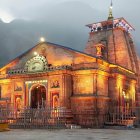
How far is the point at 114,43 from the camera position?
60.6m

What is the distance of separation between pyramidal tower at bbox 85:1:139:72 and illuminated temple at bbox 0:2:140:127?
0.18m

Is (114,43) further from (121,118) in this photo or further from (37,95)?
(37,95)

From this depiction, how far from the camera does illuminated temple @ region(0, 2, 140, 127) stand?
155ft

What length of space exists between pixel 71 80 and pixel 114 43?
15.8 m

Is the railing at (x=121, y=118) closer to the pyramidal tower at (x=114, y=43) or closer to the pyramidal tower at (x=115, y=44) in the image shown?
the pyramidal tower at (x=115, y=44)

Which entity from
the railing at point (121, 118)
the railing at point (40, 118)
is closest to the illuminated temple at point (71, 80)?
the railing at point (121, 118)

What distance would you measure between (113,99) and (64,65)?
9702 millimetres

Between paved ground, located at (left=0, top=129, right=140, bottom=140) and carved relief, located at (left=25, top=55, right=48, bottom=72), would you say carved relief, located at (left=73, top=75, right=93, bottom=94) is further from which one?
paved ground, located at (left=0, top=129, right=140, bottom=140)

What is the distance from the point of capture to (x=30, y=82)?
50688 mm

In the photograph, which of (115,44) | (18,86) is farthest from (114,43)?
(18,86)

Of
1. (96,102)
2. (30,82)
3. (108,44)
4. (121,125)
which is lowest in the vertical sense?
(121,125)

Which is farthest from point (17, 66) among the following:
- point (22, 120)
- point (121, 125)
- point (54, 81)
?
point (121, 125)

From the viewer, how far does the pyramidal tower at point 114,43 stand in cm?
5875

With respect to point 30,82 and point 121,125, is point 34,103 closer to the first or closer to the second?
point 30,82
